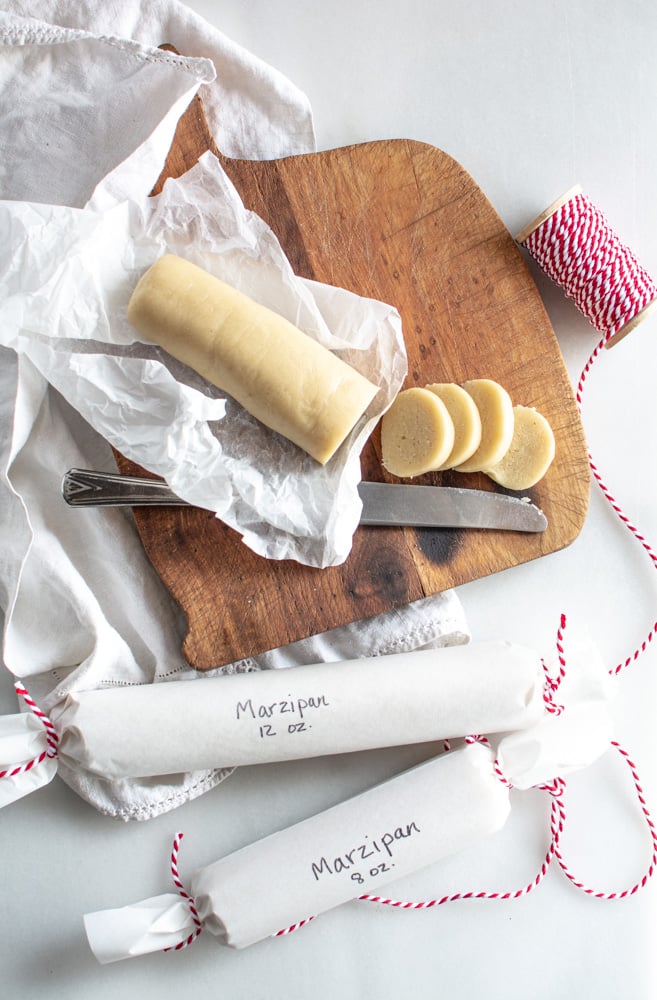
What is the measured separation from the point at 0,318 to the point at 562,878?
3.95 ft

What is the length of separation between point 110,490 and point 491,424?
1.79 feet

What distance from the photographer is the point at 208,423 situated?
117 cm

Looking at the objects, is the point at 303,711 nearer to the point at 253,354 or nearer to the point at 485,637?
the point at 485,637

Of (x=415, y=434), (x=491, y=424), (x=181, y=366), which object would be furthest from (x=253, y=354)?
(x=491, y=424)

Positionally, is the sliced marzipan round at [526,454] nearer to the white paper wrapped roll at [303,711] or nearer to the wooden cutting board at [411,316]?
the wooden cutting board at [411,316]

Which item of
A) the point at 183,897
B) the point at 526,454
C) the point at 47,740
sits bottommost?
the point at 183,897

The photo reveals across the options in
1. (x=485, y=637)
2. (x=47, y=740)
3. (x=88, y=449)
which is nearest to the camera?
(x=47, y=740)

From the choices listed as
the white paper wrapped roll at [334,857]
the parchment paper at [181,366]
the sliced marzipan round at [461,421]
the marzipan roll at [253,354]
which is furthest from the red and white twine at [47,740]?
the sliced marzipan round at [461,421]

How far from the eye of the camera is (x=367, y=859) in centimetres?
117

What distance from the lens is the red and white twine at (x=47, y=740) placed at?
1.10m

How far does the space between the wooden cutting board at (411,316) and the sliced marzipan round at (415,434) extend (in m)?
0.03

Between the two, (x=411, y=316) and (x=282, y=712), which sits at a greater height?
(x=411, y=316)

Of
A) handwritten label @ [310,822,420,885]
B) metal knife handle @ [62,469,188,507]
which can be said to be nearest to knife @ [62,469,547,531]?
metal knife handle @ [62,469,188,507]

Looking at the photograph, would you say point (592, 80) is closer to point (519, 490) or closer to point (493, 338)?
point (493, 338)
